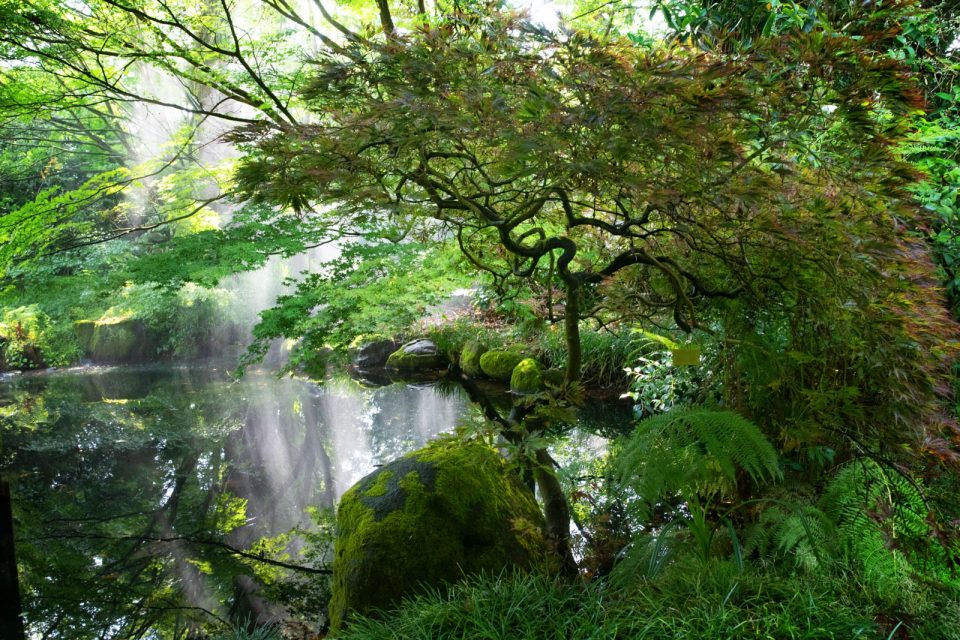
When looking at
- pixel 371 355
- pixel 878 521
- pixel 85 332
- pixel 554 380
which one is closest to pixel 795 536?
pixel 878 521

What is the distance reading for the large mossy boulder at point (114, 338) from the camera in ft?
43.2

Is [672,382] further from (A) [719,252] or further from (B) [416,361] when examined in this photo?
(B) [416,361]

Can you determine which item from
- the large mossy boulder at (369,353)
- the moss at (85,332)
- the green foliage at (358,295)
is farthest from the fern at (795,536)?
the moss at (85,332)

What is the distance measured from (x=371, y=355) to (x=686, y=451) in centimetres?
908

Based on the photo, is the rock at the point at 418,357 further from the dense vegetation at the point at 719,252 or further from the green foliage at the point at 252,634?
the green foliage at the point at 252,634

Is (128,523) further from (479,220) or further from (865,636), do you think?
(865,636)

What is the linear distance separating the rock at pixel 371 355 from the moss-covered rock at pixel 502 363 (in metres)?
2.94

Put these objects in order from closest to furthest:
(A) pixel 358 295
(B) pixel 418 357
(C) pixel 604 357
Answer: (A) pixel 358 295 → (C) pixel 604 357 → (B) pixel 418 357

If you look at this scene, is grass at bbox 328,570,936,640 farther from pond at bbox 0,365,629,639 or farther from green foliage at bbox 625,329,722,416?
green foliage at bbox 625,329,722,416

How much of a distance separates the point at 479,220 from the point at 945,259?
250cm

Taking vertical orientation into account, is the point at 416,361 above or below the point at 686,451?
below

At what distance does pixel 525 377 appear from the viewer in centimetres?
765

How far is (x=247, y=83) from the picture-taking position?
509 cm

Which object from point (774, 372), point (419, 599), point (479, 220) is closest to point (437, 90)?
point (479, 220)
